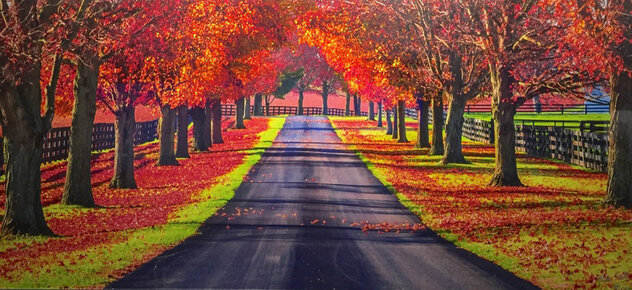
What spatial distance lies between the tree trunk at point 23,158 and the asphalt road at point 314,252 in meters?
3.81

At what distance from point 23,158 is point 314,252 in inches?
279

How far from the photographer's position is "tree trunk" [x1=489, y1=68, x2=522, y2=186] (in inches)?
1027

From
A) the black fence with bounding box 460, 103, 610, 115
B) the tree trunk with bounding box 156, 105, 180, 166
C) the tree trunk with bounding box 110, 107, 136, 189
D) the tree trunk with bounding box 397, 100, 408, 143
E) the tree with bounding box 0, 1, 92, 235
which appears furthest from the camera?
the black fence with bounding box 460, 103, 610, 115

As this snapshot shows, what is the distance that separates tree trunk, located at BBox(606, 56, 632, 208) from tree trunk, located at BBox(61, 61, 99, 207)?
14.9 meters

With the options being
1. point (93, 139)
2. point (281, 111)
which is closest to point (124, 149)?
point (93, 139)

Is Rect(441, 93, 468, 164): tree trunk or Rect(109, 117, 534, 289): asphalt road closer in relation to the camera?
Rect(109, 117, 534, 289): asphalt road

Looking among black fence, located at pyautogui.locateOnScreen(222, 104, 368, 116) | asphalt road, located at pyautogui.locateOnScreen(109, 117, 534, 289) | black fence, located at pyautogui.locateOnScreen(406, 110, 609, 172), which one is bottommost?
asphalt road, located at pyautogui.locateOnScreen(109, 117, 534, 289)

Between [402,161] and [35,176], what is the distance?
2415 cm

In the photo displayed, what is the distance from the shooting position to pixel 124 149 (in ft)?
90.0

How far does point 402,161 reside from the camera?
3834 cm

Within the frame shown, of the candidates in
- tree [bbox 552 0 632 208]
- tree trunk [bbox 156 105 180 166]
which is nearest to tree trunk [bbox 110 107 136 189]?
tree trunk [bbox 156 105 180 166]

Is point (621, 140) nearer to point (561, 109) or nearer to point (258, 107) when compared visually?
point (561, 109)

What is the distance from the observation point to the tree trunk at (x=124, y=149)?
2706cm

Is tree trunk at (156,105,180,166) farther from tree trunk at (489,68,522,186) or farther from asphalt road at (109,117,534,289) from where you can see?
tree trunk at (489,68,522,186)
